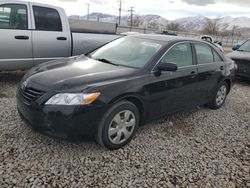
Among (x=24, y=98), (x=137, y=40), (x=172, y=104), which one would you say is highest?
(x=137, y=40)

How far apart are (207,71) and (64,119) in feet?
9.38

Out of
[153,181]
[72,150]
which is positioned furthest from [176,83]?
[72,150]

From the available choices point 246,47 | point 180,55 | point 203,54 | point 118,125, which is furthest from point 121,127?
point 246,47

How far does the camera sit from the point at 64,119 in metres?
2.37

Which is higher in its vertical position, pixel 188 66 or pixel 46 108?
pixel 188 66

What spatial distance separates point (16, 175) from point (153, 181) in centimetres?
149

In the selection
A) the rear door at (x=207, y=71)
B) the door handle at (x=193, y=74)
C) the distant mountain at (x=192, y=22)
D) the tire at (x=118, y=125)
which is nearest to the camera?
the tire at (x=118, y=125)

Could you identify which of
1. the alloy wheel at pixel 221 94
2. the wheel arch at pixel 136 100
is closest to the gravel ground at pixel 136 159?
the wheel arch at pixel 136 100

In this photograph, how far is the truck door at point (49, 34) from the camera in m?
4.77

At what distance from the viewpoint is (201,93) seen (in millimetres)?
3996

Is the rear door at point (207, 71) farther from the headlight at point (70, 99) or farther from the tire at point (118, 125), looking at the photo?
the headlight at point (70, 99)

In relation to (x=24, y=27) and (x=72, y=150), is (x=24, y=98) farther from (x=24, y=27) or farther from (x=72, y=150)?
(x=24, y=27)

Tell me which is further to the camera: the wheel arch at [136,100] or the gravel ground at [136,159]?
the wheel arch at [136,100]

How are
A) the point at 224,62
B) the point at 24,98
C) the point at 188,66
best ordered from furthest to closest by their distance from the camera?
1. the point at 224,62
2. the point at 188,66
3. the point at 24,98
